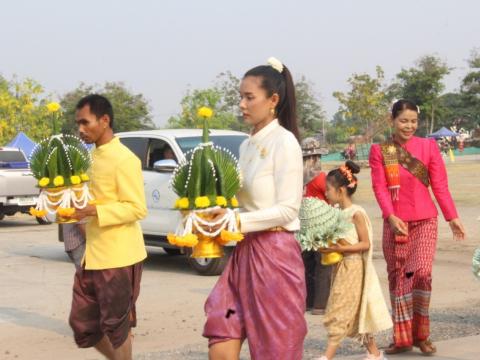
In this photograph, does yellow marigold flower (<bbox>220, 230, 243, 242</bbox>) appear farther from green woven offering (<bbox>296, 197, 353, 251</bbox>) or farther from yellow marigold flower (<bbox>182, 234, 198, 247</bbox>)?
green woven offering (<bbox>296, 197, 353, 251</bbox>)

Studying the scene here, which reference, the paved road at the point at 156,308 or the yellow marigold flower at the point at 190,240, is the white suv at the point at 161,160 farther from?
the yellow marigold flower at the point at 190,240

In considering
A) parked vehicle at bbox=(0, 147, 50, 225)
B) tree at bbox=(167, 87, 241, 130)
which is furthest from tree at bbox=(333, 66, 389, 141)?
parked vehicle at bbox=(0, 147, 50, 225)

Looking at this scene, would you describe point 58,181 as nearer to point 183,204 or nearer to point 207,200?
point 183,204

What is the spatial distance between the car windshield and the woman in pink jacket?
546 cm

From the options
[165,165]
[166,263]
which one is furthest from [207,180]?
[166,263]

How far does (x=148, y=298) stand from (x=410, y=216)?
4.22m

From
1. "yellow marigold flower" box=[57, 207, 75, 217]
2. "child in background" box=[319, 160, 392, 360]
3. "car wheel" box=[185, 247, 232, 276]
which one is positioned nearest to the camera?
"yellow marigold flower" box=[57, 207, 75, 217]

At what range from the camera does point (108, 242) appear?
19.5ft

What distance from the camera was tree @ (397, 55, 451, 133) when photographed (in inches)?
2881

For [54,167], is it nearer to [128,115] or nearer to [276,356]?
[276,356]

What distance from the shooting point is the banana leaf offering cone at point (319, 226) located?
6629 mm

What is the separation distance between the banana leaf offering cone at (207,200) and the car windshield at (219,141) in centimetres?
840

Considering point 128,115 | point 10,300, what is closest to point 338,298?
point 10,300

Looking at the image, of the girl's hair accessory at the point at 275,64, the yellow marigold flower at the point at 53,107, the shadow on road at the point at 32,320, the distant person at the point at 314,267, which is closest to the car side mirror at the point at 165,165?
the shadow on road at the point at 32,320
